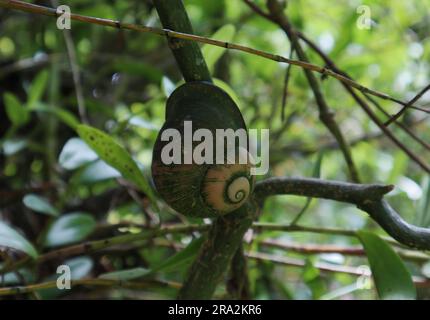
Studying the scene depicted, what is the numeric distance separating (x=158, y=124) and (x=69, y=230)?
229mm

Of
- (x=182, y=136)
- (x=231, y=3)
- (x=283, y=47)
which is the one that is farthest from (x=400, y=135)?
(x=182, y=136)

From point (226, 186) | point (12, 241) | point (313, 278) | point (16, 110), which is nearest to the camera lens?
point (226, 186)

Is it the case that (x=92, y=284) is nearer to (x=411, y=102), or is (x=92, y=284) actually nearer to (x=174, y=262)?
(x=174, y=262)

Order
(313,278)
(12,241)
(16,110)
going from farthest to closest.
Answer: (16,110) < (313,278) < (12,241)

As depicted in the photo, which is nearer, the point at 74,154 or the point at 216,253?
the point at 216,253

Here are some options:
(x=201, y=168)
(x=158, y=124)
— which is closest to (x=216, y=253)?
(x=201, y=168)

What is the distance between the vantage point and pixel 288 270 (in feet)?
3.23

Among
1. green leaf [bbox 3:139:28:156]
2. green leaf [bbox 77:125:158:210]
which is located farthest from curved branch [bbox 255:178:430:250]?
green leaf [bbox 3:139:28:156]

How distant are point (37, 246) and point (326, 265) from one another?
0.36 m

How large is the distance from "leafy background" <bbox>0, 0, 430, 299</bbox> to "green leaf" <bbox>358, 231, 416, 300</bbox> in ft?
0.37

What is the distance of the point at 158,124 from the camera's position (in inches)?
34.6

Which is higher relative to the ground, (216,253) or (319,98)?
(319,98)

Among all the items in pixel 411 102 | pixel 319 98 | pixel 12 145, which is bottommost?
pixel 411 102

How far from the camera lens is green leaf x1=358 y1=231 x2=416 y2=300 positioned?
0.50 meters
